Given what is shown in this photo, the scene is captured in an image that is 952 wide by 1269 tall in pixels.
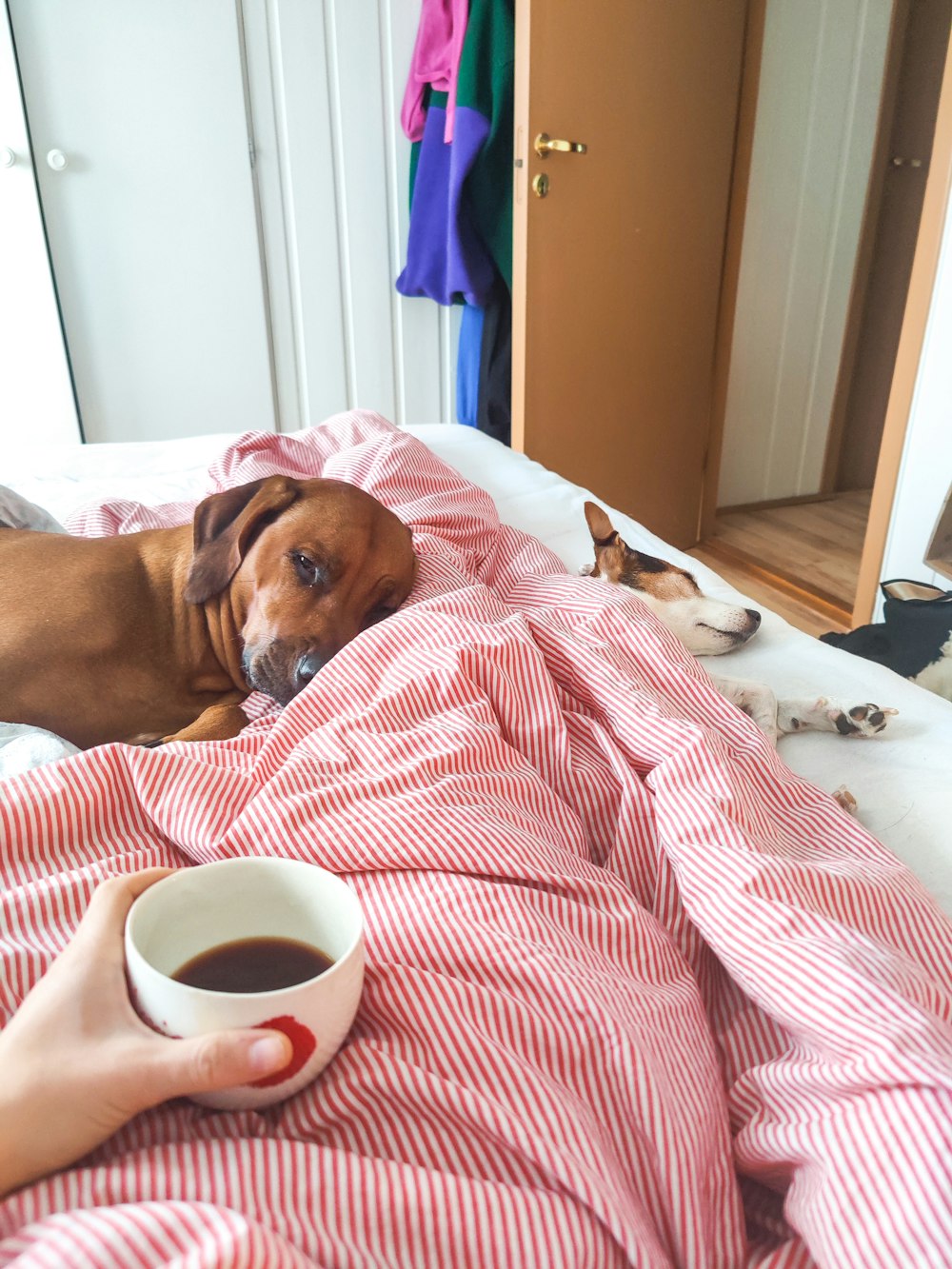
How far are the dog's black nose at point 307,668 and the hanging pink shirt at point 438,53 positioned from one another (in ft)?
7.50

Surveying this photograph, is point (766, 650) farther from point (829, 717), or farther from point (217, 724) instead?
point (217, 724)

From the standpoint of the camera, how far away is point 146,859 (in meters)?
0.64

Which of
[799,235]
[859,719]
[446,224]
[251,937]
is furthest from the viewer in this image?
[799,235]

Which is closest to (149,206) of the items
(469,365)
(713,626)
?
(469,365)

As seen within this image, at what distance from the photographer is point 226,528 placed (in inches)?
41.7

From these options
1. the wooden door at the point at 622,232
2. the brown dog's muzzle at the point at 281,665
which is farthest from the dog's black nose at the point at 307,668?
the wooden door at the point at 622,232

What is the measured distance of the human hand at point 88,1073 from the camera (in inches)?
15.3

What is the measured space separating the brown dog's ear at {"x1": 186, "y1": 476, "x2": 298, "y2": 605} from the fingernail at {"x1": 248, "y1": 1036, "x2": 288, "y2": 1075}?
0.69 meters

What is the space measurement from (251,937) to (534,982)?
16cm

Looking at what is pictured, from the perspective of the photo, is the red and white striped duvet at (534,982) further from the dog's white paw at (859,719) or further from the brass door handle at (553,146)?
the brass door handle at (553,146)

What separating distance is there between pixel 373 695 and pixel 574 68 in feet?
7.32

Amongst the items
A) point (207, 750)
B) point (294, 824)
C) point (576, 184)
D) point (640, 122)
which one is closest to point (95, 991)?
point (294, 824)

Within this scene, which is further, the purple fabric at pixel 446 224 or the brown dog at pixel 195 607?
the purple fabric at pixel 446 224

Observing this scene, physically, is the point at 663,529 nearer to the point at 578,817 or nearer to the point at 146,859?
the point at 578,817
